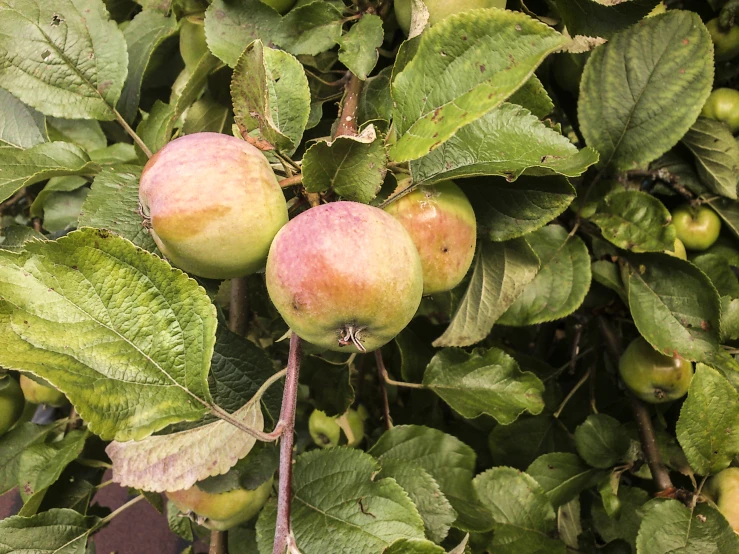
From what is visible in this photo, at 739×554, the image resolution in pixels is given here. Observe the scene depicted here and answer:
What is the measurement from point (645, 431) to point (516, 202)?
1.74 feet

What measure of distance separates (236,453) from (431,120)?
1.14ft

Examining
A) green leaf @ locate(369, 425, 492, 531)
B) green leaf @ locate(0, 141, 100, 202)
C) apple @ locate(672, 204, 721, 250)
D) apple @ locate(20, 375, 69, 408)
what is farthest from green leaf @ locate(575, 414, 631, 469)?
apple @ locate(20, 375, 69, 408)

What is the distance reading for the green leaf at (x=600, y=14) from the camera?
1.90ft

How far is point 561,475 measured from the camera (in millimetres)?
880

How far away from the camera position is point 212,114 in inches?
27.9

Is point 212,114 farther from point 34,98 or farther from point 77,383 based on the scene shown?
point 77,383

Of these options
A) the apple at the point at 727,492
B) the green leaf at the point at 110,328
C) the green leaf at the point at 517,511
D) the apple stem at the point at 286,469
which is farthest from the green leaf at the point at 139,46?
the apple at the point at 727,492

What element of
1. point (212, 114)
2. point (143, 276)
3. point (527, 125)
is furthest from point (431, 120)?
point (212, 114)

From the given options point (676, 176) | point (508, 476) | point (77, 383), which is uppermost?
point (77, 383)

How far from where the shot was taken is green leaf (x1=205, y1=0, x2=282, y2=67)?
612mm

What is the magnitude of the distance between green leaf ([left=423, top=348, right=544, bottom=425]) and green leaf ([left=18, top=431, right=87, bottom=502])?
0.55m

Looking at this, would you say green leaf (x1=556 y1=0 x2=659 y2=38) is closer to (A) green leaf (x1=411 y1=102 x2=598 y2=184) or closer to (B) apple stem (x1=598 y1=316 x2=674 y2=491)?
(A) green leaf (x1=411 y1=102 x2=598 y2=184)

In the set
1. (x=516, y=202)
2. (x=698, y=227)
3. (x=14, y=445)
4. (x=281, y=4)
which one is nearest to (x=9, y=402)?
(x=14, y=445)

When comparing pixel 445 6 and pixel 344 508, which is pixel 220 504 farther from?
pixel 445 6
